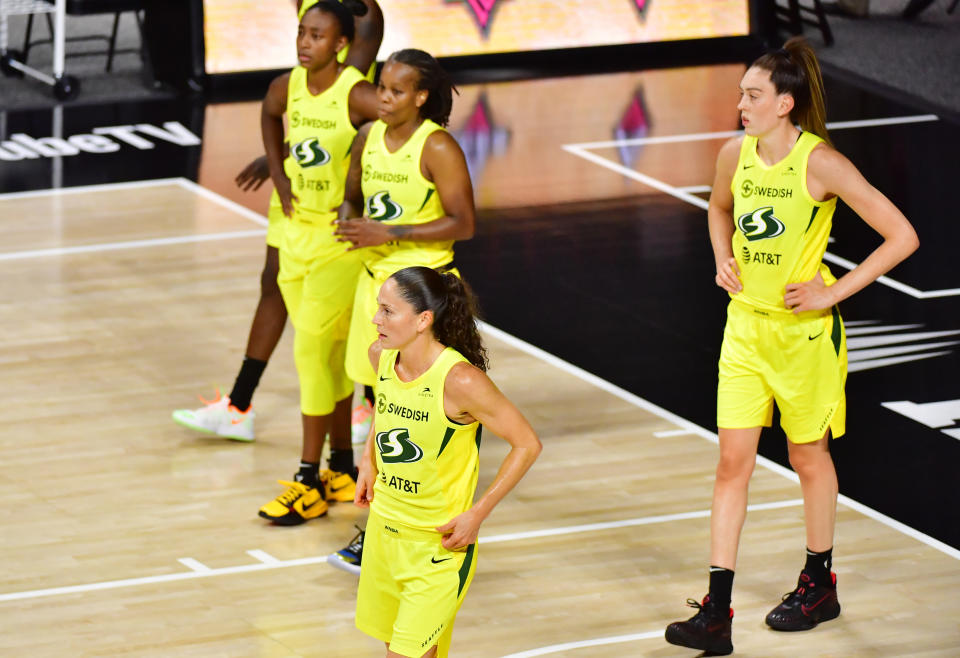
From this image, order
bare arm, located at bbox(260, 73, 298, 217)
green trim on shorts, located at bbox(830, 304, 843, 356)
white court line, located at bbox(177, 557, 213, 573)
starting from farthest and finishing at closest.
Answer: bare arm, located at bbox(260, 73, 298, 217) < white court line, located at bbox(177, 557, 213, 573) < green trim on shorts, located at bbox(830, 304, 843, 356)

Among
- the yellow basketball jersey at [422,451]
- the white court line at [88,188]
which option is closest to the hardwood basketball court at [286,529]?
the yellow basketball jersey at [422,451]

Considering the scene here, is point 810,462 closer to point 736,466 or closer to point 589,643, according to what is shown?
point 736,466

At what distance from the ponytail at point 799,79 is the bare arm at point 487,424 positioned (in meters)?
1.61

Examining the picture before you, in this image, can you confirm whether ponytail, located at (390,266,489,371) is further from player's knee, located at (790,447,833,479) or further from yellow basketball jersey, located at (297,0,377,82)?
yellow basketball jersey, located at (297,0,377,82)

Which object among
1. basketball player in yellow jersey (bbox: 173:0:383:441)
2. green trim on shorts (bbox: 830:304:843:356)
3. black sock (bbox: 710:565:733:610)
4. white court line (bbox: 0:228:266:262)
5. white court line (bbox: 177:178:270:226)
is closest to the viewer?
black sock (bbox: 710:565:733:610)

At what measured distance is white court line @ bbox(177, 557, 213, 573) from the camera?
661cm

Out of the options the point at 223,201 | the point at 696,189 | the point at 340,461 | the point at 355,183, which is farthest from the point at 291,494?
the point at 696,189

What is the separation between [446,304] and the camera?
16.0 feet

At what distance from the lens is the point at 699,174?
12.6 metres

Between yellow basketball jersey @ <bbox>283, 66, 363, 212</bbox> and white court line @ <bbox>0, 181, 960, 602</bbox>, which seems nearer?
white court line @ <bbox>0, 181, 960, 602</bbox>

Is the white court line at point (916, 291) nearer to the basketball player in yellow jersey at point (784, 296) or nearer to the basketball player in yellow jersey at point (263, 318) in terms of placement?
the basketball player in yellow jersey at point (263, 318)

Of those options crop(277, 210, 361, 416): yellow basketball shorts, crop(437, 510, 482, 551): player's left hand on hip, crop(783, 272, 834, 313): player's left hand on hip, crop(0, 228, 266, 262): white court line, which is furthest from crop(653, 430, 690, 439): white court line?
crop(0, 228, 266, 262): white court line

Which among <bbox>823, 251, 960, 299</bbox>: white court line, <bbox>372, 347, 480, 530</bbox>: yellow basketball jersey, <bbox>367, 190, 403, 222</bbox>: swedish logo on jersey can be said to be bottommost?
<bbox>823, 251, 960, 299</bbox>: white court line

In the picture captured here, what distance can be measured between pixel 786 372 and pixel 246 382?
2741mm
